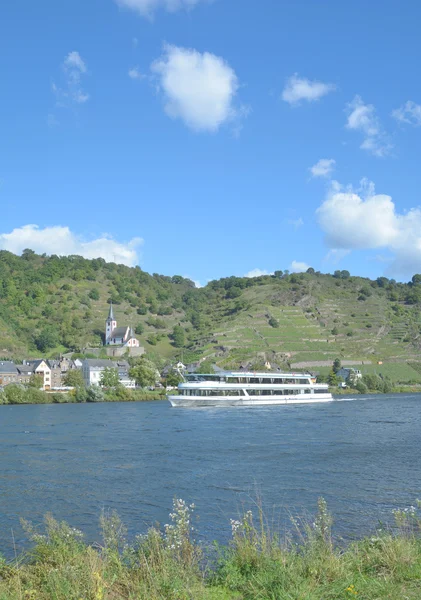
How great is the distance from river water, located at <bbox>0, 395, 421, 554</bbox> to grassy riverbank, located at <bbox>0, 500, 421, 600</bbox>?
17.6 ft

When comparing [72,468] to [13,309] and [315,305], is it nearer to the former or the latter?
[13,309]

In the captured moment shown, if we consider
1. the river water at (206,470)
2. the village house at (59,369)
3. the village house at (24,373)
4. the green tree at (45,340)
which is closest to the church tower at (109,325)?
the green tree at (45,340)

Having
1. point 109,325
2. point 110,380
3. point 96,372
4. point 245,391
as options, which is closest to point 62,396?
point 110,380

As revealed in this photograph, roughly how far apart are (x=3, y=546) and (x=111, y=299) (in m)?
153

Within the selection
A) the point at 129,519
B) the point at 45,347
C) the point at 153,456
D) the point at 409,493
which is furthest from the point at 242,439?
the point at 45,347

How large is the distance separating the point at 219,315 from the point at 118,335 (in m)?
31.6

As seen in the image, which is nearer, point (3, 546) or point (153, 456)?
point (3, 546)

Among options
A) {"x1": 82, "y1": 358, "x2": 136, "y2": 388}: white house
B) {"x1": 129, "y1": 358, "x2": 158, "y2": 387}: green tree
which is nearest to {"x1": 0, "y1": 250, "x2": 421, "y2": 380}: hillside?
{"x1": 129, "y1": 358, "x2": 158, "y2": 387}: green tree

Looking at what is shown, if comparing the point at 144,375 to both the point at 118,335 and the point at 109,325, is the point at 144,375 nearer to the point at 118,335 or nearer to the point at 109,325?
the point at 118,335

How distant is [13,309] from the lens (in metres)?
140

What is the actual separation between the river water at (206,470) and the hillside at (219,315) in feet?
225

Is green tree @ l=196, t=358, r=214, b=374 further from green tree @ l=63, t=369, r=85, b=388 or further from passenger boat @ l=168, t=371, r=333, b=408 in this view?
green tree @ l=63, t=369, r=85, b=388

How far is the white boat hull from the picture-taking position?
67062mm

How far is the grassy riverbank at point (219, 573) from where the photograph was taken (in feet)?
25.5
